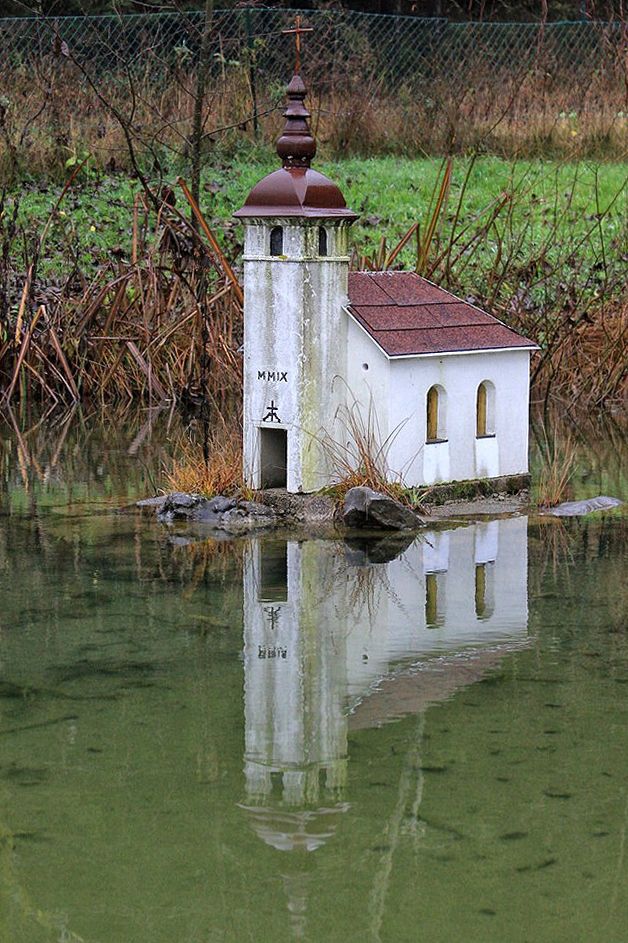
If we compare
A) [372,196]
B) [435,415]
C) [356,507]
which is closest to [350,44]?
[372,196]

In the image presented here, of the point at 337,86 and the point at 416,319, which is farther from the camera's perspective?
the point at 337,86

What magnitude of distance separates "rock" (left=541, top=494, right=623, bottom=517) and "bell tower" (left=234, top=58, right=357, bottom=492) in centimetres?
137

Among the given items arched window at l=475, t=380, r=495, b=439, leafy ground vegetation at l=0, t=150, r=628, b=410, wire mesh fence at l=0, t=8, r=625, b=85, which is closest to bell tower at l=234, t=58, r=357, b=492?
arched window at l=475, t=380, r=495, b=439

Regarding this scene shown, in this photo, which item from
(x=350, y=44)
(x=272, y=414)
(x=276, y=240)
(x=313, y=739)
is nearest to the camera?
(x=313, y=739)

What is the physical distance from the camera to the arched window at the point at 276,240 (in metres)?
8.79

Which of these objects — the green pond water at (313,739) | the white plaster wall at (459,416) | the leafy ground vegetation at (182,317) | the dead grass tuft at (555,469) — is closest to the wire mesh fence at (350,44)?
the leafy ground vegetation at (182,317)


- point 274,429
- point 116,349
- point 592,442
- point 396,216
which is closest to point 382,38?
point 396,216

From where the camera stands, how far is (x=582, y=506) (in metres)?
9.50

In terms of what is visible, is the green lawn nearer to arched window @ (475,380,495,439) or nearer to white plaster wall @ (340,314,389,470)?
arched window @ (475,380,495,439)

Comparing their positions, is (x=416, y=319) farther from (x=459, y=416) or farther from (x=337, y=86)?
(x=337, y=86)

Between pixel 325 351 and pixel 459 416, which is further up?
pixel 325 351

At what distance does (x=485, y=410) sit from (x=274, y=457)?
50.9 inches

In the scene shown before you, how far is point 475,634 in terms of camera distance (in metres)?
6.59

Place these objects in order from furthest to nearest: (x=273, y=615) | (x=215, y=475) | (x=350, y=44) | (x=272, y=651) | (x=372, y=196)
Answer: (x=350, y=44)
(x=372, y=196)
(x=215, y=475)
(x=273, y=615)
(x=272, y=651)
